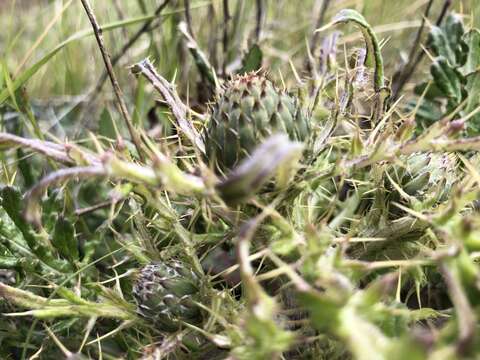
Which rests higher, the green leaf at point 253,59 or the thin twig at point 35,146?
the thin twig at point 35,146

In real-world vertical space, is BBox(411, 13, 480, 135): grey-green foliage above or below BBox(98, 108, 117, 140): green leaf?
above

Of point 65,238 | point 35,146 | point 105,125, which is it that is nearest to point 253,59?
point 105,125

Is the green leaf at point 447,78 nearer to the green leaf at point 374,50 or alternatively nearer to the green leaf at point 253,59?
the green leaf at point 374,50

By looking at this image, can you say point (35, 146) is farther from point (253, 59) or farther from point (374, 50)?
point (253, 59)

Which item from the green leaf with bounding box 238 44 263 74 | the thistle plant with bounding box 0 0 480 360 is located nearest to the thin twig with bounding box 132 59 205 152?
the thistle plant with bounding box 0 0 480 360

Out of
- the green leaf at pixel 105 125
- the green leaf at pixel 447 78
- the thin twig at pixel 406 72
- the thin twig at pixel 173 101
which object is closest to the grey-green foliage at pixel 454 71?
the green leaf at pixel 447 78

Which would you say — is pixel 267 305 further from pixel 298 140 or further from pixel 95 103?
pixel 95 103

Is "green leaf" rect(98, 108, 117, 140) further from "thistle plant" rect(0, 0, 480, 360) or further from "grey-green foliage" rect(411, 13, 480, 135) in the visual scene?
"grey-green foliage" rect(411, 13, 480, 135)
